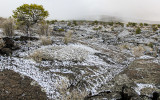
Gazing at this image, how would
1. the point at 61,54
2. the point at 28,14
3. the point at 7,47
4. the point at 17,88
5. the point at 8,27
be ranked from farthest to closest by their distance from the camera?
the point at 28,14 → the point at 8,27 → the point at 61,54 → the point at 7,47 → the point at 17,88

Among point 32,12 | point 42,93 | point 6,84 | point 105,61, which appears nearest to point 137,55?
point 105,61

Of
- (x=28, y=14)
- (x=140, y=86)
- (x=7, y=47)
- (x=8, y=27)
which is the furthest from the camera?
(x=28, y=14)

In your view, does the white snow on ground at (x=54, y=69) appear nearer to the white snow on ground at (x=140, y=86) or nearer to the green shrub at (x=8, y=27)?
the white snow on ground at (x=140, y=86)

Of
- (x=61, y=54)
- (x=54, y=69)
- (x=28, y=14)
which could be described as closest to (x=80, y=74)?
(x=54, y=69)

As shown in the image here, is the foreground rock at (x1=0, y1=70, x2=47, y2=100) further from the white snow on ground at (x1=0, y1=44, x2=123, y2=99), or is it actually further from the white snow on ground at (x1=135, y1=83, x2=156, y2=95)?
the white snow on ground at (x1=135, y1=83, x2=156, y2=95)

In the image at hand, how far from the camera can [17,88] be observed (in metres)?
5.07

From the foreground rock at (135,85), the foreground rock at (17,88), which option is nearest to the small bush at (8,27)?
the foreground rock at (17,88)

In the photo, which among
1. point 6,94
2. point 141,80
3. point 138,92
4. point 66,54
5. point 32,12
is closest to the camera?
point 6,94

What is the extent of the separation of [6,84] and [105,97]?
466cm

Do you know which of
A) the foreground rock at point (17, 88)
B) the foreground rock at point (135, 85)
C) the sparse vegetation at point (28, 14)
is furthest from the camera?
the sparse vegetation at point (28, 14)

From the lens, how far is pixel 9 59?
741 cm

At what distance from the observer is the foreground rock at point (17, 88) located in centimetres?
461

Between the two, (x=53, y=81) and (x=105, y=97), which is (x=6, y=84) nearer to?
(x=53, y=81)

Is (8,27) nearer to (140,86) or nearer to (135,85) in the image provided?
(135,85)
